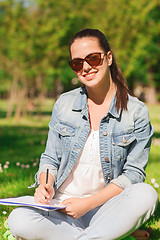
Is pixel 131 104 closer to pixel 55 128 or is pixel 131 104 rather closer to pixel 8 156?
pixel 55 128

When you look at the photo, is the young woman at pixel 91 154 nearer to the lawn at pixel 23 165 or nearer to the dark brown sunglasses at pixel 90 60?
the dark brown sunglasses at pixel 90 60

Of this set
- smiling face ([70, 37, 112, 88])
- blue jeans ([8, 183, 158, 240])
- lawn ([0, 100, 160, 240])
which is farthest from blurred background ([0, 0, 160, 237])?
blue jeans ([8, 183, 158, 240])

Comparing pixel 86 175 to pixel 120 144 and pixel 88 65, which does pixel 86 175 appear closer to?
pixel 120 144

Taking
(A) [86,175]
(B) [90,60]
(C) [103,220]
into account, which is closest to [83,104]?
(B) [90,60]

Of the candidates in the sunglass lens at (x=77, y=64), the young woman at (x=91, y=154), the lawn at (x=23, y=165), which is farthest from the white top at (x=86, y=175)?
the lawn at (x=23, y=165)

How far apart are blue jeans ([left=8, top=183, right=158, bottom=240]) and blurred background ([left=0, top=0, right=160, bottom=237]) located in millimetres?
523

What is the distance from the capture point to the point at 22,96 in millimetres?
15516

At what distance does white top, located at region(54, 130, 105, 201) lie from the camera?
9.91 feet

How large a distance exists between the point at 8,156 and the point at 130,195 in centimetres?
490

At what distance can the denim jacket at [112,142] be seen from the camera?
118 inches

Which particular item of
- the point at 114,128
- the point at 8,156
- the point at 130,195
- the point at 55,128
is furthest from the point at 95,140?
the point at 8,156

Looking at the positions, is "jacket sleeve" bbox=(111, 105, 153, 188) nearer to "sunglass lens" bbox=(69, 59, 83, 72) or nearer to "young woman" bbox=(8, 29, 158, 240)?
"young woman" bbox=(8, 29, 158, 240)

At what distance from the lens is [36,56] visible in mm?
14516

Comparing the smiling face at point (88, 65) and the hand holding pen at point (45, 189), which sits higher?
the smiling face at point (88, 65)
